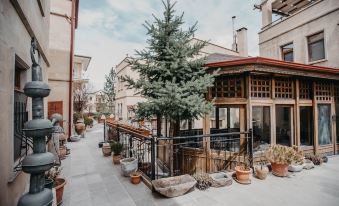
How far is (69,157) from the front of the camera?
25.0 ft

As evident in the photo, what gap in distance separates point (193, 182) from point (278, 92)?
14.6 feet

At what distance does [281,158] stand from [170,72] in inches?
159

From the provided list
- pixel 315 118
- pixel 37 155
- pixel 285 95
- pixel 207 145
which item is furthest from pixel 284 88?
pixel 37 155

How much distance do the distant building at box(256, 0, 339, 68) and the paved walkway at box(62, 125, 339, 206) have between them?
7298mm

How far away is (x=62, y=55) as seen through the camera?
37.2 ft

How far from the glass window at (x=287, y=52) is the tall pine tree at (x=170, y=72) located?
30.2 feet

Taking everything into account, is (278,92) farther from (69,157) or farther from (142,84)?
(69,157)

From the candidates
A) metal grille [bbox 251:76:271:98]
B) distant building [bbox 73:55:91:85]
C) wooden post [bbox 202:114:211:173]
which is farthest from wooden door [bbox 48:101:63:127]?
metal grille [bbox 251:76:271:98]

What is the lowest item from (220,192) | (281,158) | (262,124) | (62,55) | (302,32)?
(220,192)

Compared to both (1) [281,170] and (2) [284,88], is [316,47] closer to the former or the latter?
(2) [284,88]

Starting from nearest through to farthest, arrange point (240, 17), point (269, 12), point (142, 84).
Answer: point (142, 84) → point (269, 12) → point (240, 17)

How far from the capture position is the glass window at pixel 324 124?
7496 mm

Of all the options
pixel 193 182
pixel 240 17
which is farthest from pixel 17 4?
pixel 240 17

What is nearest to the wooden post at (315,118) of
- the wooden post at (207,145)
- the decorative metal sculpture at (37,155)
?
the wooden post at (207,145)
